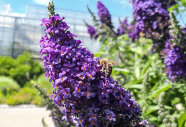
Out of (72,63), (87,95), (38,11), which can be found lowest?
(87,95)

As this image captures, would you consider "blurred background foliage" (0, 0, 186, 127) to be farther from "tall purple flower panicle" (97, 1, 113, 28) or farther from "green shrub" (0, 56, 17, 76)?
"green shrub" (0, 56, 17, 76)

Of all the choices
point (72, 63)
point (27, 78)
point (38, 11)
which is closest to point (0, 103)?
point (27, 78)

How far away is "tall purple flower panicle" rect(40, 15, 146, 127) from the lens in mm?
1154

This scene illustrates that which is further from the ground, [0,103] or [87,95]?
[87,95]

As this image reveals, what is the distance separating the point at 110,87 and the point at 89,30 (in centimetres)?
334

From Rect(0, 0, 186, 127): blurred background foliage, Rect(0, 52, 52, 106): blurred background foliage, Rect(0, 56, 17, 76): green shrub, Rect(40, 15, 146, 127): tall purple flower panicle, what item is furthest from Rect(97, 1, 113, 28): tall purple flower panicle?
Rect(0, 56, 17, 76): green shrub

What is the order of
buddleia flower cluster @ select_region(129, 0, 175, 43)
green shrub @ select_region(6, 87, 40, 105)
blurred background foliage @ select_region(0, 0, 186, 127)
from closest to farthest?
blurred background foliage @ select_region(0, 0, 186, 127), buddleia flower cluster @ select_region(129, 0, 175, 43), green shrub @ select_region(6, 87, 40, 105)

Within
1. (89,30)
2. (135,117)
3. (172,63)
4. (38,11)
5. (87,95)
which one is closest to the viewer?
(87,95)

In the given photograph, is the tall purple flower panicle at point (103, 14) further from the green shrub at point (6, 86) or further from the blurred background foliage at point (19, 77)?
the green shrub at point (6, 86)

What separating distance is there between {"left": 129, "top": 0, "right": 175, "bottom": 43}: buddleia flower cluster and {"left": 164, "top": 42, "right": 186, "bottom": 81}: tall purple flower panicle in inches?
14.6

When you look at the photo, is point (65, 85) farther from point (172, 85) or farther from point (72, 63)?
point (172, 85)

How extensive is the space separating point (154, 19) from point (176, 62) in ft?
2.46

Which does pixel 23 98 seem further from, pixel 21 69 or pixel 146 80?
pixel 146 80

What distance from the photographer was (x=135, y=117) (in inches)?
50.1
